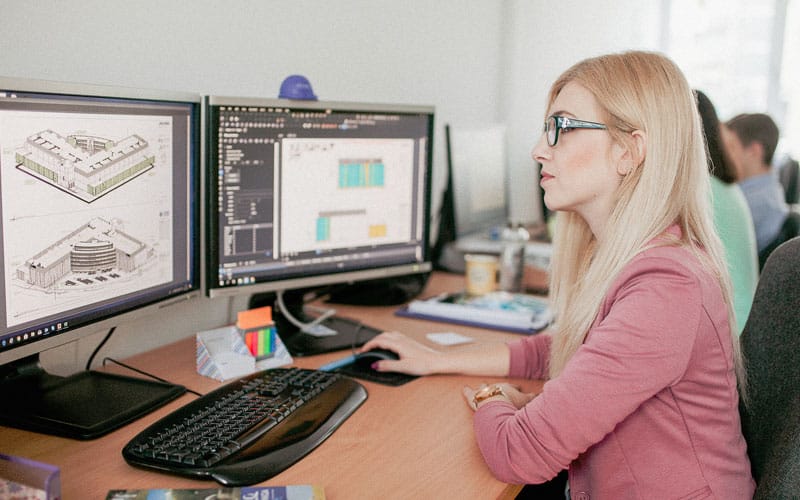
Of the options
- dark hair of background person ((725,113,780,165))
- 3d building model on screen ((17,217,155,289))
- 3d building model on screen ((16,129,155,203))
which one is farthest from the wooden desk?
dark hair of background person ((725,113,780,165))

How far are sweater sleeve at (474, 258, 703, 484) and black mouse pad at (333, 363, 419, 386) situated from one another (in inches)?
12.5

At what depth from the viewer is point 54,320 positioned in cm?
104

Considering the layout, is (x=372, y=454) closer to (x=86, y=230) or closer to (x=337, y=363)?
(x=337, y=363)

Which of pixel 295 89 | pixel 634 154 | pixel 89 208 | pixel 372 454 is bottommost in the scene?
pixel 372 454

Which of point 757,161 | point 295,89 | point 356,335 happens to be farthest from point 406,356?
point 757,161

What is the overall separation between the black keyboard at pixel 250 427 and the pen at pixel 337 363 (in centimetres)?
8

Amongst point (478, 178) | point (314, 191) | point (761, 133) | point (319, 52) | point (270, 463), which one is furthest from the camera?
point (761, 133)

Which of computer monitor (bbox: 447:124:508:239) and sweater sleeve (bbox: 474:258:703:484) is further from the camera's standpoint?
computer monitor (bbox: 447:124:508:239)

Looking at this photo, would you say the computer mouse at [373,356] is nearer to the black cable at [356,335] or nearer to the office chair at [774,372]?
the black cable at [356,335]

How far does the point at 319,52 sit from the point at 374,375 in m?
0.98

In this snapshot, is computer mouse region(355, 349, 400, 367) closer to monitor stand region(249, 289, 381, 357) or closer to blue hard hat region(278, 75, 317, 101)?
monitor stand region(249, 289, 381, 357)

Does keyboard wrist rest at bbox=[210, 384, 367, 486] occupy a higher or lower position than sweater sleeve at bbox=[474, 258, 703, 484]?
lower

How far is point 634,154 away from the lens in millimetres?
1123

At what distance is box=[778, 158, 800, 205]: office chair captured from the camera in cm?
452
